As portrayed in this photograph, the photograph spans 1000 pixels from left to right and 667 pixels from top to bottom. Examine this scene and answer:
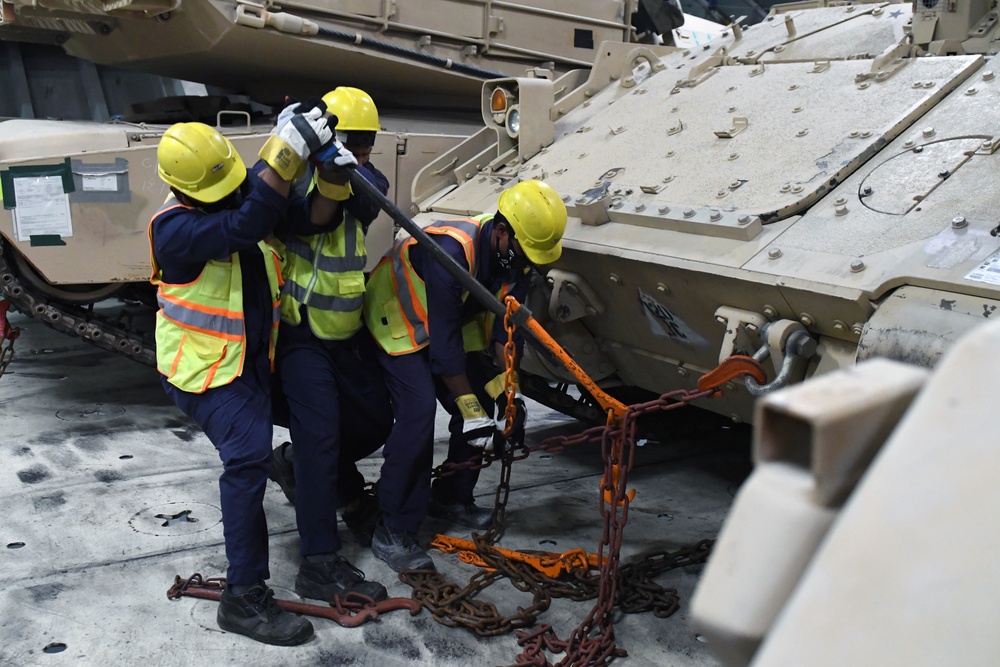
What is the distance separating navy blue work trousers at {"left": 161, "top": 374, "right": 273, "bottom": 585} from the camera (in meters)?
3.18

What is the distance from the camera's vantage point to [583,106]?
4.98 m

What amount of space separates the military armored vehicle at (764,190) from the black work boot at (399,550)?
961mm

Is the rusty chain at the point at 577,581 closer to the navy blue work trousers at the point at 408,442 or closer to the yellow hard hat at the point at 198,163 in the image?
the navy blue work trousers at the point at 408,442

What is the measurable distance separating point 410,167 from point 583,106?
115 centimetres

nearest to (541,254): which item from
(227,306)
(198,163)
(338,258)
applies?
(338,258)

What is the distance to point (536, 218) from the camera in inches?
141

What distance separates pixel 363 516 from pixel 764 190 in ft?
6.68

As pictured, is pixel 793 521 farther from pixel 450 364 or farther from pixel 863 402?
pixel 450 364

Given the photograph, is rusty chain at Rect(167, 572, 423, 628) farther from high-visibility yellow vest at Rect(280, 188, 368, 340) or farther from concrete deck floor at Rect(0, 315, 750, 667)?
high-visibility yellow vest at Rect(280, 188, 368, 340)

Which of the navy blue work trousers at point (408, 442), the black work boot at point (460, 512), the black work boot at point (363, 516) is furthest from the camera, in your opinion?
the black work boot at point (460, 512)

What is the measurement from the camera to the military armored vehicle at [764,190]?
279 cm

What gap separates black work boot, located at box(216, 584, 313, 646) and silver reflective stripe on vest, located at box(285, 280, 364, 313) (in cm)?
99

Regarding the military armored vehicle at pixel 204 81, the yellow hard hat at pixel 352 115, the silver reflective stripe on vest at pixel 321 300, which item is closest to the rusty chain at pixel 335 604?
the silver reflective stripe on vest at pixel 321 300

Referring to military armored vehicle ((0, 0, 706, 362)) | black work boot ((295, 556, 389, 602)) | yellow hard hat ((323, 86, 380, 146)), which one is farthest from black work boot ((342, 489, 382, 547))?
military armored vehicle ((0, 0, 706, 362))
